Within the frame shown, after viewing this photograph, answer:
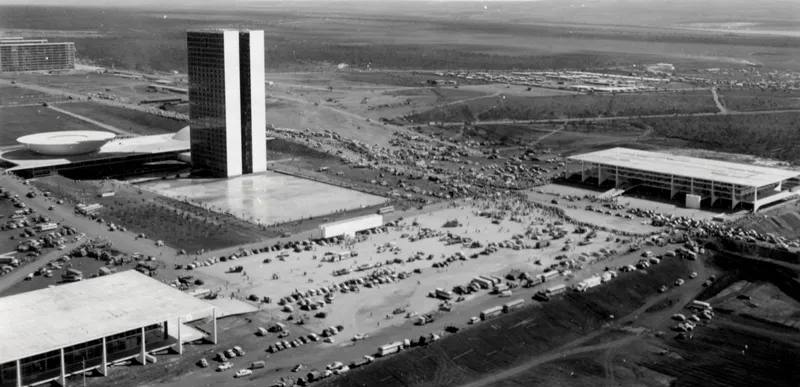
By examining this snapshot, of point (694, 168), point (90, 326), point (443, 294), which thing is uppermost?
point (694, 168)

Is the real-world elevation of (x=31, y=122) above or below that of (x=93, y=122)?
above

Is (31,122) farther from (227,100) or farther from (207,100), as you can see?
(227,100)

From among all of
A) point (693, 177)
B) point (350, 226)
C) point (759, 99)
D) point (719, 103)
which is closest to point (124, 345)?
point (350, 226)

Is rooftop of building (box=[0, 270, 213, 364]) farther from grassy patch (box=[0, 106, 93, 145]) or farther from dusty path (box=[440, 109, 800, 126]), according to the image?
dusty path (box=[440, 109, 800, 126])

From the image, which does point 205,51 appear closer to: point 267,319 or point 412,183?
point 412,183

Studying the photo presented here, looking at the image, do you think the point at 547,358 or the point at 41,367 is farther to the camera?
the point at 547,358

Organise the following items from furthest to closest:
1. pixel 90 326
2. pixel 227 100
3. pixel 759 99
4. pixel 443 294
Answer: pixel 759 99, pixel 227 100, pixel 443 294, pixel 90 326

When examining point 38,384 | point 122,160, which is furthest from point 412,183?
point 38,384
